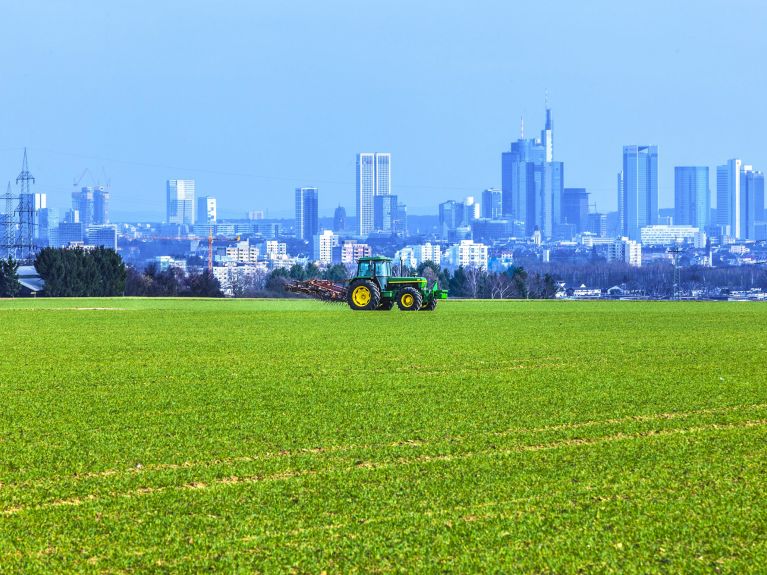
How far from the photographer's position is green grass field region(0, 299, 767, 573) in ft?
30.8

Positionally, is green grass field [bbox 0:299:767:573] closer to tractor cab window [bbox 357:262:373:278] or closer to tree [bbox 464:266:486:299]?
tractor cab window [bbox 357:262:373:278]

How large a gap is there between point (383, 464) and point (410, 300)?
37.2 m

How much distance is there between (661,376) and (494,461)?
9.54 meters

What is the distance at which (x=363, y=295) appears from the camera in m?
50.3

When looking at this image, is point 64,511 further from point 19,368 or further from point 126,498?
point 19,368

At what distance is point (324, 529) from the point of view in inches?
392

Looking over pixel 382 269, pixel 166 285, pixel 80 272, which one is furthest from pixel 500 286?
pixel 382 269

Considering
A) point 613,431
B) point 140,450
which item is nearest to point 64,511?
point 140,450

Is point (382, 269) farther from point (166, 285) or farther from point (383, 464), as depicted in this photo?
point (166, 285)

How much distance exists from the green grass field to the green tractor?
24171mm

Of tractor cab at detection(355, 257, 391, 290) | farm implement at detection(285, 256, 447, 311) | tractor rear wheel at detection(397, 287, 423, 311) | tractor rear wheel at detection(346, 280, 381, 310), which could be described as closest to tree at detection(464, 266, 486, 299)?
farm implement at detection(285, 256, 447, 311)

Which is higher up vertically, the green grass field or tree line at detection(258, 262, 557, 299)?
the green grass field

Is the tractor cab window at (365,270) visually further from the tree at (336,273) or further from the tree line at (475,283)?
the tree at (336,273)

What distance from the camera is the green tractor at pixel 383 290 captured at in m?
49.8
